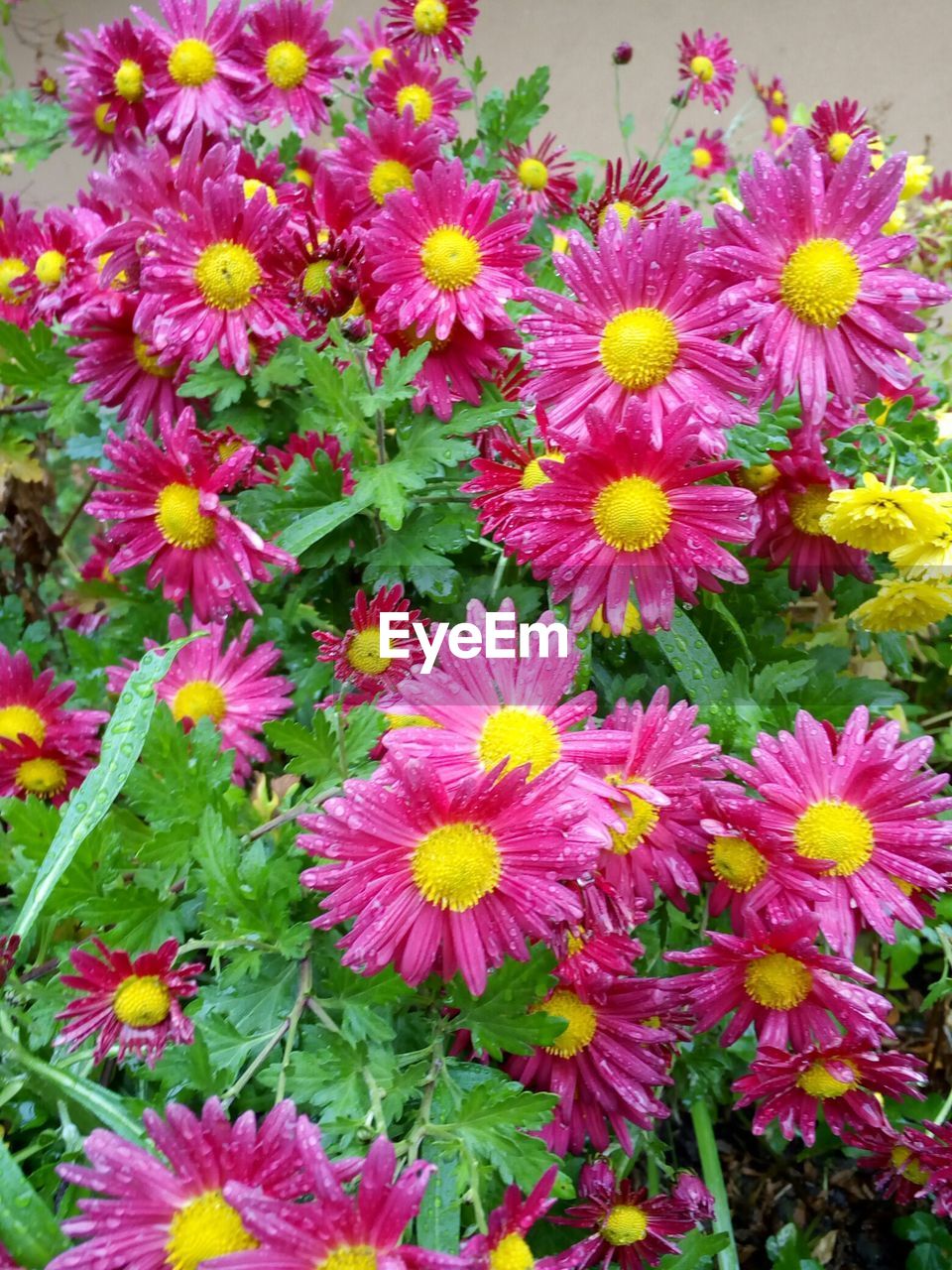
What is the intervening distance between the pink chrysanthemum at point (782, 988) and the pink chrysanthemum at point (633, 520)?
190 mm

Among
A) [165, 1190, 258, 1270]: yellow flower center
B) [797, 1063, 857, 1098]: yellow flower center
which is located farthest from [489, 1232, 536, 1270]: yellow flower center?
[797, 1063, 857, 1098]: yellow flower center

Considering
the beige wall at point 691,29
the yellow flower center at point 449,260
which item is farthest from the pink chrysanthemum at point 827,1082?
the beige wall at point 691,29

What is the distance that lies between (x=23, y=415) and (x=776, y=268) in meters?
0.88

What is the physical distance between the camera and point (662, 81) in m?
1.87

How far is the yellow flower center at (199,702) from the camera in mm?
821

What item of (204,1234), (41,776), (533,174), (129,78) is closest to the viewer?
(204,1234)

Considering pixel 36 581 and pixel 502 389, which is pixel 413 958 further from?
pixel 36 581

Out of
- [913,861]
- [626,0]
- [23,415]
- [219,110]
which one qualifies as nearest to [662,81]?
[626,0]

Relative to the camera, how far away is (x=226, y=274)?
690 mm

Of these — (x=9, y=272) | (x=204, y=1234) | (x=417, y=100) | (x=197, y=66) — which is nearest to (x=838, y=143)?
(x=417, y=100)

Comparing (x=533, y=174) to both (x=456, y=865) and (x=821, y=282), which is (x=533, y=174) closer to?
(x=821, y=282)

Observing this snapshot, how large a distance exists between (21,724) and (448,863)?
1.74 ft

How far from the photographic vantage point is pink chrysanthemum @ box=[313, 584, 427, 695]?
0.58 m

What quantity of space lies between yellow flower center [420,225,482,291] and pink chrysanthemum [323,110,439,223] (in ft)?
0.60
